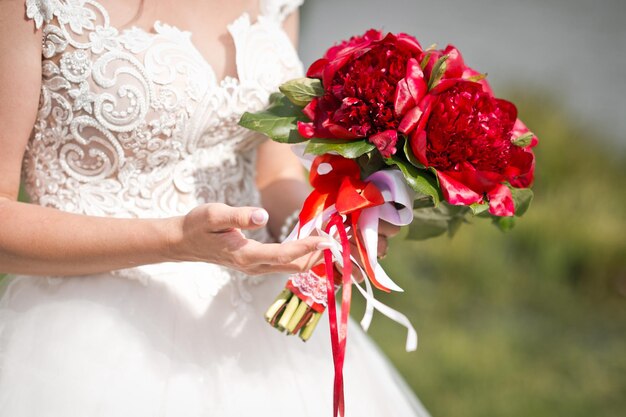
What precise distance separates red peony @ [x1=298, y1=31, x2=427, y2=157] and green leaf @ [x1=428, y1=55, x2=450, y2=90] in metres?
0.01

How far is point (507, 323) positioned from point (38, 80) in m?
2.88

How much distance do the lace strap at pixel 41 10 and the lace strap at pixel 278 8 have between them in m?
0.46

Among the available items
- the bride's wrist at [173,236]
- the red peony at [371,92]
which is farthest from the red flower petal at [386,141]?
the bride's wrist at [173,236]

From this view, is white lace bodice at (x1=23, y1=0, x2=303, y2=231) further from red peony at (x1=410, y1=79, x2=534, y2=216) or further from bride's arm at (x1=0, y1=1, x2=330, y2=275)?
red peony at (x1=410, y1=79, x2=534, y2=216)

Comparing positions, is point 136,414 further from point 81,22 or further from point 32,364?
point 81,22

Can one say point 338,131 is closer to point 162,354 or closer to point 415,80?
point 415,80

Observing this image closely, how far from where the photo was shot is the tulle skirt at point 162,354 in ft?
3.54

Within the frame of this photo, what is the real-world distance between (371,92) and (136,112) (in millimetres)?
426

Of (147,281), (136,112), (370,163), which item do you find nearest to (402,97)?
(370,163)

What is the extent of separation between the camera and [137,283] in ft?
3.99

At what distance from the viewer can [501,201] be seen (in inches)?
42.0

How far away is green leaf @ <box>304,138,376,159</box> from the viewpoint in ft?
3.41

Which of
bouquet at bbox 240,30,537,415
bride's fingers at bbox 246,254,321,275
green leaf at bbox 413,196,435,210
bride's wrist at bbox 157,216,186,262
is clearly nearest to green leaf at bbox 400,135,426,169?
bouquet at bbox 240,30,537,415

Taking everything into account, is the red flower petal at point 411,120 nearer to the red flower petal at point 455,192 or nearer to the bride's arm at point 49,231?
the red flower petal at point 455,192
